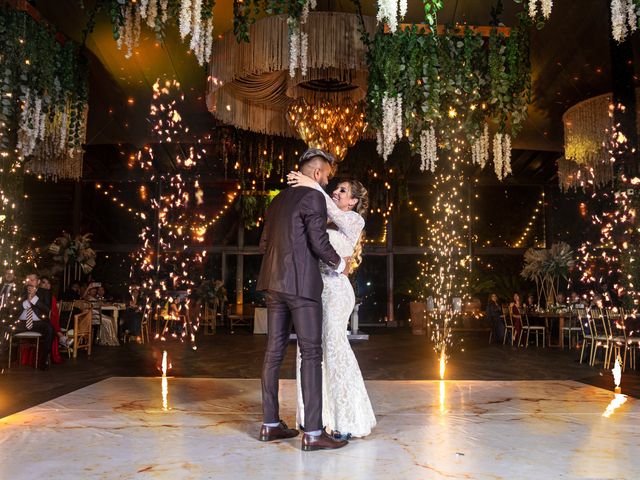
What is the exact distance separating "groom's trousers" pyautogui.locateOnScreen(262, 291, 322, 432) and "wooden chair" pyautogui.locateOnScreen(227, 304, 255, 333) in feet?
33.2

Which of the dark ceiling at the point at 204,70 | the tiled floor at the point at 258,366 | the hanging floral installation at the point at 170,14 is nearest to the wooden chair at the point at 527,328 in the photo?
the tiled floor at the point at 258,366

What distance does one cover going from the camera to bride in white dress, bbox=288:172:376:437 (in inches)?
116

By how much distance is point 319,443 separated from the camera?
2.71 m

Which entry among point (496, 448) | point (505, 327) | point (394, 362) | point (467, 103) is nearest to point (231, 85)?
point (467, 103)

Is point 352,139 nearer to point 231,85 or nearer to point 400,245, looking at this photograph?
point 231,85

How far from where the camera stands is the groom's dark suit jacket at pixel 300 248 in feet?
9.23

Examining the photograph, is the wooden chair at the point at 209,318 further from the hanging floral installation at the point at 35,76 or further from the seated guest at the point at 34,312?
the hanging floral installation at the point at 35,76

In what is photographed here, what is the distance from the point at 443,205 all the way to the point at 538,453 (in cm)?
1262

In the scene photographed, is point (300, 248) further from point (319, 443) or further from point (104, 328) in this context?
point (104, 328)

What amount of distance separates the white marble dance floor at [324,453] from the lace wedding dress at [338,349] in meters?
0.20

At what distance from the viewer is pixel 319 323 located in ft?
9.39

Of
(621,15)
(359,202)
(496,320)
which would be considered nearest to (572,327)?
(496,320)

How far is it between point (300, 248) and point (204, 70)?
15.3ft

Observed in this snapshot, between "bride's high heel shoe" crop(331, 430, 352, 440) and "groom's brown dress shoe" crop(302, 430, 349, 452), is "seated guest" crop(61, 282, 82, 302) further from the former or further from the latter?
"groom's brown dress shoe" crop(302, 430, 349, 452)
